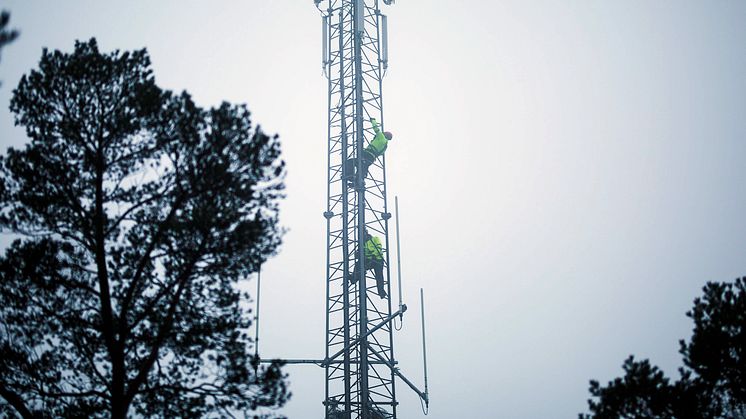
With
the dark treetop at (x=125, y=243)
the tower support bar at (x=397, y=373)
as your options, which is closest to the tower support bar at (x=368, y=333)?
the tower support bar at (x=397, y=373)

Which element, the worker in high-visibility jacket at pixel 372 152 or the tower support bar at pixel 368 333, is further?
the worker in high-visibility jacket at pixel 372 152

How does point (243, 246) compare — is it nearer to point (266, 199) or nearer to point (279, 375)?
point (266, 199)

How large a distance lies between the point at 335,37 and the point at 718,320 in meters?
15.4

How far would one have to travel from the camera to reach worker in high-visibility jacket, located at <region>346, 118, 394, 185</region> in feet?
67.1

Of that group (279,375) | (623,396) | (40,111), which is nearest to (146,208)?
(40,111)

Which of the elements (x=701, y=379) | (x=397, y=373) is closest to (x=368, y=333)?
(x=397, y=373)

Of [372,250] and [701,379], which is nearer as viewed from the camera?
[701,379]

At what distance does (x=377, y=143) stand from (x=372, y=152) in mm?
360

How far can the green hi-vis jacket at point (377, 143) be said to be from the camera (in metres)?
20.4

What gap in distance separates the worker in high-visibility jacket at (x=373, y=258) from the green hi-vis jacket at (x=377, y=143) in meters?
2.85

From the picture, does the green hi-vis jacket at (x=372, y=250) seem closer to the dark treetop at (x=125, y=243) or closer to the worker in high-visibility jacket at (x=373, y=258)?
the worker in high-visibility jacket at (x=373, y=258)

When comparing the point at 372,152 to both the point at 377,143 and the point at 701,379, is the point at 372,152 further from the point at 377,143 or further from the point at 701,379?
the point at 701,379

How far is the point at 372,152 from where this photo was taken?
20.6 metres

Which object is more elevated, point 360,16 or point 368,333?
point 360,16
